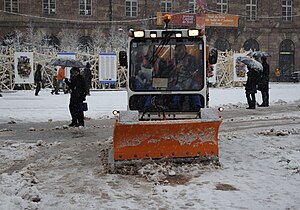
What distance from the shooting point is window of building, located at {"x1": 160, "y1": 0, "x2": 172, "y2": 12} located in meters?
46.0

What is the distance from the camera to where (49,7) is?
141 ft

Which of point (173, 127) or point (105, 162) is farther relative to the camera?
point (105, 162)

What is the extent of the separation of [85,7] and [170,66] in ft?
122

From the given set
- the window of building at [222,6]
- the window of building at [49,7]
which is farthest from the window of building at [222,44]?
the window of building at [49,7]

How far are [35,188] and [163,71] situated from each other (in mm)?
3345

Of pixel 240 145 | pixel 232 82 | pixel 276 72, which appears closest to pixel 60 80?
pixel 232 82

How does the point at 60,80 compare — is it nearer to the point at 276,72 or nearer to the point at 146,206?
the point at 146,206

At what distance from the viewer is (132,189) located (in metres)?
6.57

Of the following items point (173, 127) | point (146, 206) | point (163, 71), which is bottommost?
point (146, 206)

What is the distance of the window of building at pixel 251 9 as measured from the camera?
159 ft

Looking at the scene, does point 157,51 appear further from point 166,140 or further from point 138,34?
point 166,140

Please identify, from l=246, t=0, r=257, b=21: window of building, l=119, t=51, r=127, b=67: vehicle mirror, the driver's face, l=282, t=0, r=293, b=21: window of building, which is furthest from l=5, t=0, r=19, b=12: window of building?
the driver's face

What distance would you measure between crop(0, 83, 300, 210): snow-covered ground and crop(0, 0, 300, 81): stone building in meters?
31.3

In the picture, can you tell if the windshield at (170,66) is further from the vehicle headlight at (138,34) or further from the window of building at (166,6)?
the window of building at (166,6)
